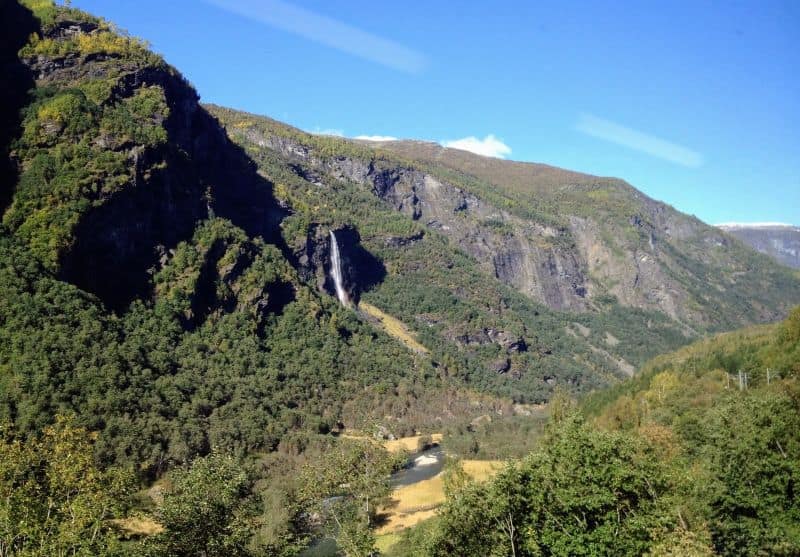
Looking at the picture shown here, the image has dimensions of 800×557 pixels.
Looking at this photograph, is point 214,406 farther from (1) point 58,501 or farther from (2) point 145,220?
(1) point 58,501

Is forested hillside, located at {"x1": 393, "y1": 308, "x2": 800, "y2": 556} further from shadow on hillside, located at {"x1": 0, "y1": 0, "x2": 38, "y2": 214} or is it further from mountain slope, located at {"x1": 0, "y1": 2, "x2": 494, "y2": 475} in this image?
shadow on hillside, located at {"x1": 0, "y1": 0, "x2": 38, "y2": 214}

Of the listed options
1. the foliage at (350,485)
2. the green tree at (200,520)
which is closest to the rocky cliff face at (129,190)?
the foliage at (350,485)

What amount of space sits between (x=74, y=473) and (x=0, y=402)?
226 ft

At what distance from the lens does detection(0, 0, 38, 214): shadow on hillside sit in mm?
131875

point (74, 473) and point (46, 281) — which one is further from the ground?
point (46, 281)

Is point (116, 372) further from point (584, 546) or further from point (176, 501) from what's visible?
point (584, 546)

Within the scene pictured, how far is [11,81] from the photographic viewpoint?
488 ft

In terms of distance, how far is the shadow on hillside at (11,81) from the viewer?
5192 inches

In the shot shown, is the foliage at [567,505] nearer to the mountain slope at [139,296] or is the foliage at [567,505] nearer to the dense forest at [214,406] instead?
the dense forest at [214,406]

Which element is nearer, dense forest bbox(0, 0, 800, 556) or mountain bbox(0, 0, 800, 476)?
dense forest bbox(0, 0, 800, 556)

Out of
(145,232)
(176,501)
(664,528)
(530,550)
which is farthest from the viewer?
(145,232)

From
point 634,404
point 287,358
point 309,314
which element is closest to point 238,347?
point 287,358

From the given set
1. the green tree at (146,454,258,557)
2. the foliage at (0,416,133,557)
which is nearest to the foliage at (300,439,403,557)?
the green tree at (146,454,258,557)

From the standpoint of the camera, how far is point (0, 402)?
8925cm
